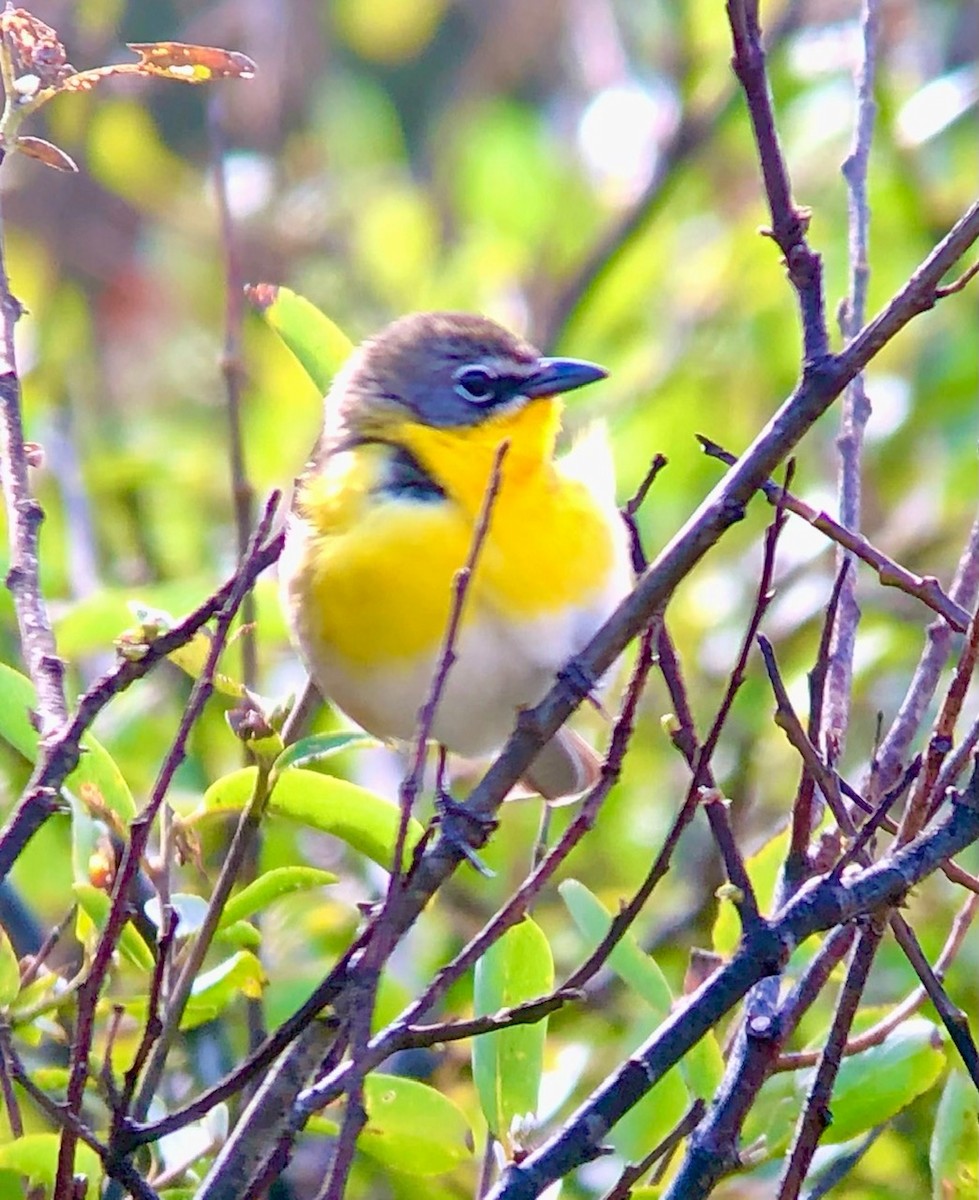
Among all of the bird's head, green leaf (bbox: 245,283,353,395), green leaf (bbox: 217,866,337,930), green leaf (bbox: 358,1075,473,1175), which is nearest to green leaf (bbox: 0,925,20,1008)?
green leaf (bbox: 217,866,337,930)

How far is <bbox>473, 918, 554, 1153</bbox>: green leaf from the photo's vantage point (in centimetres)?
183

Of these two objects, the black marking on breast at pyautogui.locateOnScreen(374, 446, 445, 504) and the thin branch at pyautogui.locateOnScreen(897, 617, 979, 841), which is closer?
the thin branch at pyautogui.locateOnScreen(897, 617, 979, 841)

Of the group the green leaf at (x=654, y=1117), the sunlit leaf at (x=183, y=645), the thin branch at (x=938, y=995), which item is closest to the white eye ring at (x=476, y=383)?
the sunlit leaf at (x=183, y=645)

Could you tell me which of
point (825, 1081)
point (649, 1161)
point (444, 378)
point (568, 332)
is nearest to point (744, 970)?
point (825, 1081)

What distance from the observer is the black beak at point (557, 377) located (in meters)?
2.83

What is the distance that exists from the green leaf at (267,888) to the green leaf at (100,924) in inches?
3.4

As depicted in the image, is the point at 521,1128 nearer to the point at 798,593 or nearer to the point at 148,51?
the point at 148,51

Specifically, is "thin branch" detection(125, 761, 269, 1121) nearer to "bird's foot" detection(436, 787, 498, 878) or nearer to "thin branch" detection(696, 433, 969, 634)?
"bird's foot" detection(436, 787, 498, 878)

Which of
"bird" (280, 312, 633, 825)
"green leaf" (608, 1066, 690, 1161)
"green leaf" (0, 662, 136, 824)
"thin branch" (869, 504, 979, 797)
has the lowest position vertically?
"green leaf" (608, 1066, 690, 1161)

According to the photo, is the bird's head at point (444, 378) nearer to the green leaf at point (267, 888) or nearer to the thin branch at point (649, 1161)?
the green leaf at point (267, 888)

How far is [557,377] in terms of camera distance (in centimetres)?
286

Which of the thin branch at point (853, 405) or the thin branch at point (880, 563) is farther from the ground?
the thin branch at point (853, 405)

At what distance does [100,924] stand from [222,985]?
146 mm

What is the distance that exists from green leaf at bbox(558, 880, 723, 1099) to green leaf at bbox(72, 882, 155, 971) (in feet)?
1.37
